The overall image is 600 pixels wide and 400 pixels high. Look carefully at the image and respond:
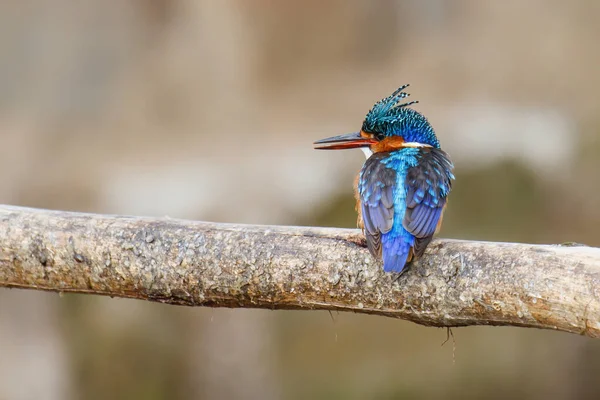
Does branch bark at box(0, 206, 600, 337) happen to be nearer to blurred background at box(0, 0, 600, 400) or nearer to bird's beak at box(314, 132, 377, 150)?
bird's beak at box(314, 132, 377, 150)

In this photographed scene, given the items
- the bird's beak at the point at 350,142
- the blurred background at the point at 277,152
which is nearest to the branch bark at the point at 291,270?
the bird's beak at the point at 350,142

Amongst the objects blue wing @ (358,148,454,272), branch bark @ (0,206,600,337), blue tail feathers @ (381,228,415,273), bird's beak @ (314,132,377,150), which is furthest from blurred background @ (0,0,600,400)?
blue tail feathers @ (381,228,415,273)

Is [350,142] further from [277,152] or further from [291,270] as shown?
[277,152]

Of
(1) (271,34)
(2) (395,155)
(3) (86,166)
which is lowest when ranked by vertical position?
(3) (86,166)

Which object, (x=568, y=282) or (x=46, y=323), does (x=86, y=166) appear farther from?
(x=568, y=282)

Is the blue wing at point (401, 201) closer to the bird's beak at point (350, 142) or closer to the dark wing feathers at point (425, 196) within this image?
the dark wing feathers at point (425, 196)

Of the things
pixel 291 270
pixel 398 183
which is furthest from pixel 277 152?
pixel 291 270

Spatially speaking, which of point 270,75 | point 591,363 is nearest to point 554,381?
point 591,363
